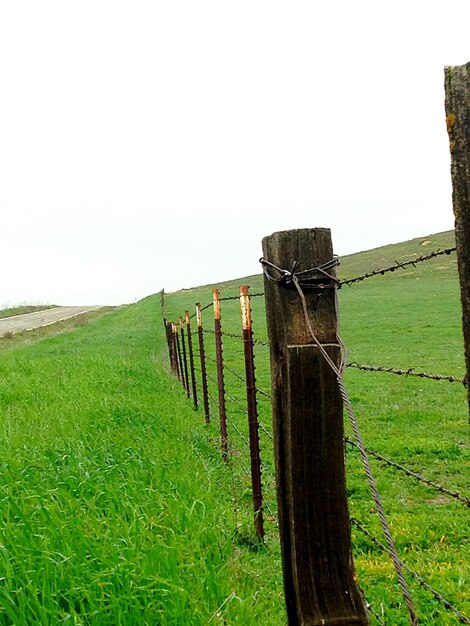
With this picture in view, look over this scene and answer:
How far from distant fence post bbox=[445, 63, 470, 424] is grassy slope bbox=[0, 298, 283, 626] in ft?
6.44

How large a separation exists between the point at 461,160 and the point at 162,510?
2.95 metres

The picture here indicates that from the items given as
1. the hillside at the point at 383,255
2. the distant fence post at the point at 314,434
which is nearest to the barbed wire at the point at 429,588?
the distant fence post at the point at 314,434

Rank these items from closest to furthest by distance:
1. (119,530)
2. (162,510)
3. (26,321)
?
1. (119,530)
2. (162,510)
3. (26,321)

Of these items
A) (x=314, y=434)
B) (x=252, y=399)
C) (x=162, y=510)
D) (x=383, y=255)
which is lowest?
(x=162, y=510)

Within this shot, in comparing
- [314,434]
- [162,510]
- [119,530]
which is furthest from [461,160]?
[162,510]

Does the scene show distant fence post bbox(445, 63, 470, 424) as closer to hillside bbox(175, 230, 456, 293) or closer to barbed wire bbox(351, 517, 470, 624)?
barbed wire bbox(351, 517, 470, 624)

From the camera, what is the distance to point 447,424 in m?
8.51

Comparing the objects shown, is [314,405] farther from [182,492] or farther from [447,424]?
[447,424]

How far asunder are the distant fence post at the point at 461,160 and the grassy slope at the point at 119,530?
196 centimetres

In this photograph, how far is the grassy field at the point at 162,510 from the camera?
8.81 feet

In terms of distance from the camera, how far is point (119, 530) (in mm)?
3207

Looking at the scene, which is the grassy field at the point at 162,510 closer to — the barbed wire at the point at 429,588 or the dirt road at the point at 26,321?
the barbed wire at the point at 429,588

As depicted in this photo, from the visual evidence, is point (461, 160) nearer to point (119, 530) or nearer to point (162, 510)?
point (119, 530)

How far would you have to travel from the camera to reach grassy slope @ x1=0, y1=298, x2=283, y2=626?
261cm
